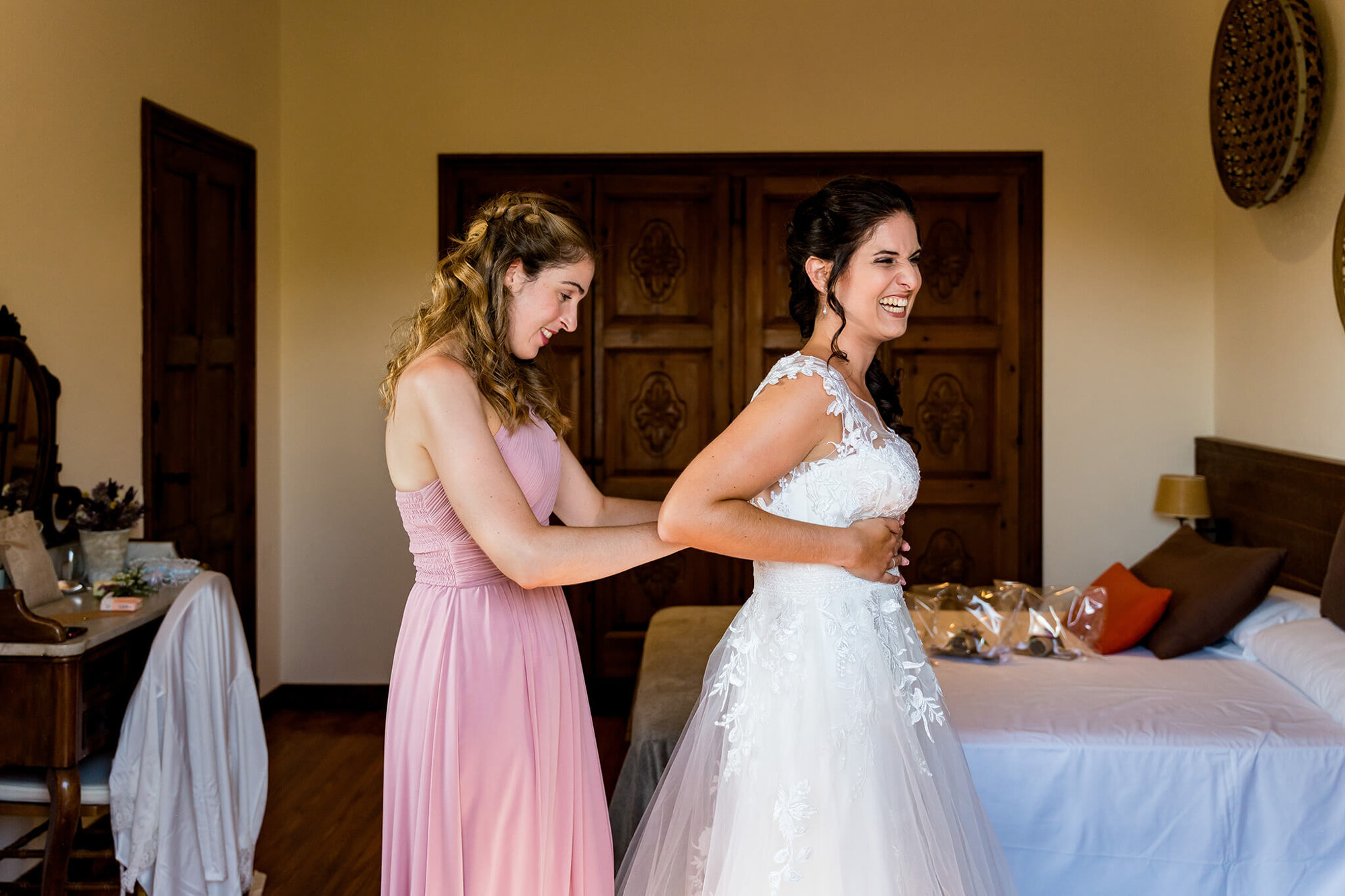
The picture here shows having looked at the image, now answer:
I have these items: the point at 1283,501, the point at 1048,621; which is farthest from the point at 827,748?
the point at 1283,501

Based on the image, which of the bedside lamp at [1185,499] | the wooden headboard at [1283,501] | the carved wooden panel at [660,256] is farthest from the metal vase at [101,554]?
the bedside lamp at [1185,499]

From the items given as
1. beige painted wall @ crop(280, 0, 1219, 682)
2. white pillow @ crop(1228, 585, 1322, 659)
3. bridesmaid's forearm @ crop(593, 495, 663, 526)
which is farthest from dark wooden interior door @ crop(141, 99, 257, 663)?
white pillow @ crop(1228, 585, 1322, 659)

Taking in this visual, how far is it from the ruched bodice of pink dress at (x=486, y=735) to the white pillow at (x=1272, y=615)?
2456 millimetres

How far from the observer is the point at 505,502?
1761mm

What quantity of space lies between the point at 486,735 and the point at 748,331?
3.74 meters

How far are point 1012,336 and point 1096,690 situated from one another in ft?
7.98

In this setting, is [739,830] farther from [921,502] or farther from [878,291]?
[921,502]

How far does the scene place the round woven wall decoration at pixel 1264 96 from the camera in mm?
3924

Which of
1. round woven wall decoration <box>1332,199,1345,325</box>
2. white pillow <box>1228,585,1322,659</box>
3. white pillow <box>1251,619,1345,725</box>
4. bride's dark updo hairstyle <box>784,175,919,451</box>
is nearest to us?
bride's dark updo hairstyle <box>784,175,919,451</box>

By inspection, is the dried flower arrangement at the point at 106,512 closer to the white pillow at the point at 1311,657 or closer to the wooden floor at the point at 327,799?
the wooden floor at the point at 327,799

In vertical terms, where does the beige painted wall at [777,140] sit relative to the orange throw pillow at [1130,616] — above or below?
above

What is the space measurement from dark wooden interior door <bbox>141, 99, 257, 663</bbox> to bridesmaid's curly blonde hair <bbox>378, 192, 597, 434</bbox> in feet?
8.74

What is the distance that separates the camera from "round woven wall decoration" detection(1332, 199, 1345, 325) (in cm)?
378

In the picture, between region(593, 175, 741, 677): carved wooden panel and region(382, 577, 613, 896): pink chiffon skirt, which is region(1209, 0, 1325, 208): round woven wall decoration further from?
region(382, 577, 613, 896): pink chiffon skirt
